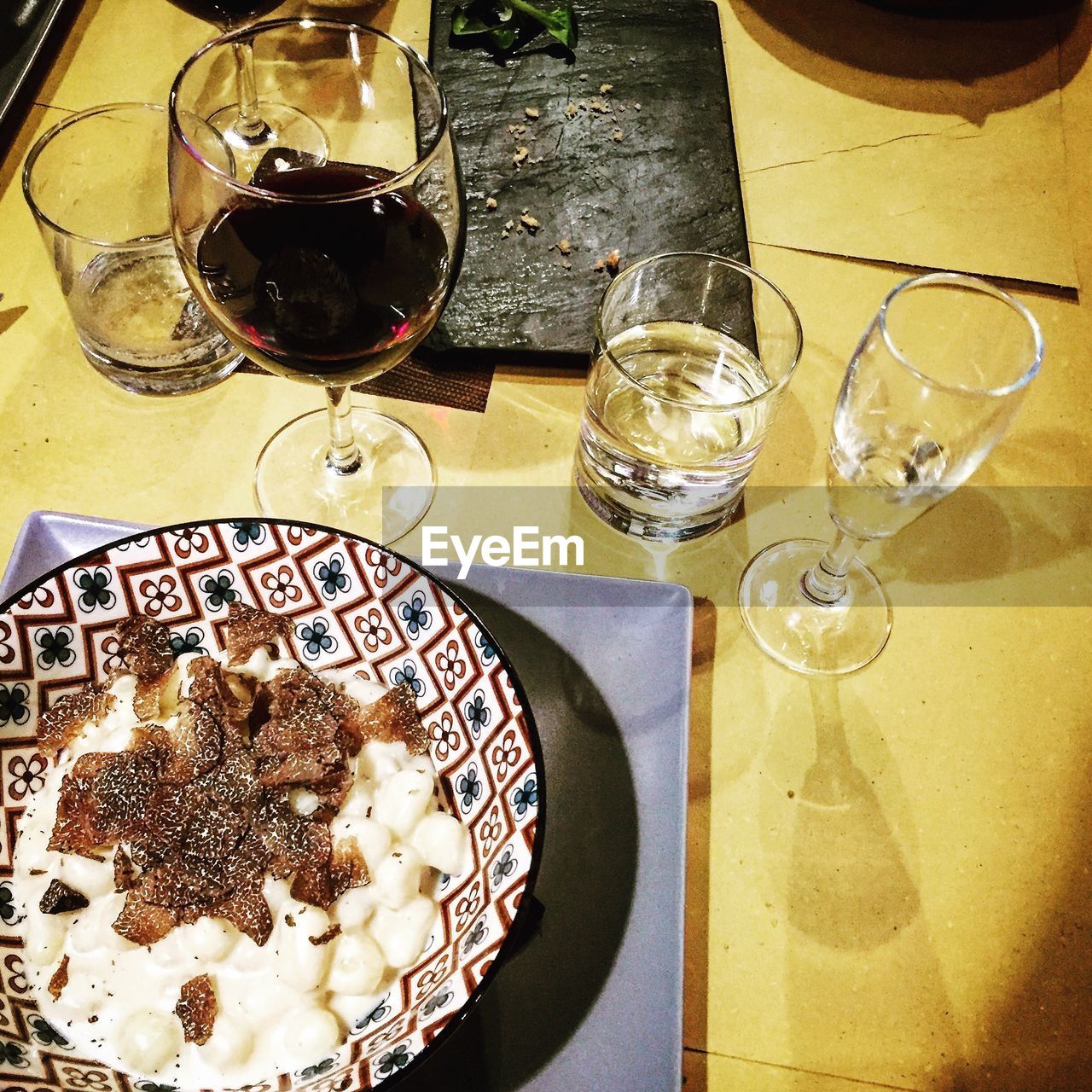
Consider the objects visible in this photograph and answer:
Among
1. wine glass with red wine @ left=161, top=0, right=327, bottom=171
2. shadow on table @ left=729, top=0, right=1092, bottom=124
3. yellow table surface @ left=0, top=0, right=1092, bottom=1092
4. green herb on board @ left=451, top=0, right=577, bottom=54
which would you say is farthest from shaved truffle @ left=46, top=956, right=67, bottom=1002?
shadow on table @ left=729, top=0, right=1092, bottom=124

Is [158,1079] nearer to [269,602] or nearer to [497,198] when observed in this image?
[269,602]

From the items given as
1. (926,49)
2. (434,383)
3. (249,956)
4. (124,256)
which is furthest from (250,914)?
(926,49)

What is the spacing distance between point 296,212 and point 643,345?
0.35m

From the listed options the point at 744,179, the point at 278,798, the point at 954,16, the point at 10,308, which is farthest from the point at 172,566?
the point at 954,16

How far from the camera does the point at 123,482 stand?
0.80m

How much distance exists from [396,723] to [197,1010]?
19cm

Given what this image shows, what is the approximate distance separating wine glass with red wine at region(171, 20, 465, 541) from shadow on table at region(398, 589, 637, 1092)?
182 mm

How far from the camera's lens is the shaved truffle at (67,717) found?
0.60 meters

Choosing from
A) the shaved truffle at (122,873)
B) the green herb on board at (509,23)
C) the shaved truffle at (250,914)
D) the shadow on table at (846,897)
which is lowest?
the shadow on table at (846,897)

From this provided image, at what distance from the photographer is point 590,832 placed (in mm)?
643

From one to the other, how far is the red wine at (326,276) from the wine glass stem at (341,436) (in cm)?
9

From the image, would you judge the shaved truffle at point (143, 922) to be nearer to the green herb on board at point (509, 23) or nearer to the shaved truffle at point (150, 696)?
the shaved truffle at point (150, 696)

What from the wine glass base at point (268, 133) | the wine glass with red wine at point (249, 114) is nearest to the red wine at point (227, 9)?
the wine glass with red wine at point (249, 114)

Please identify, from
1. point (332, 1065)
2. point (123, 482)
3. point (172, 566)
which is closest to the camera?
point (332, 1065)
